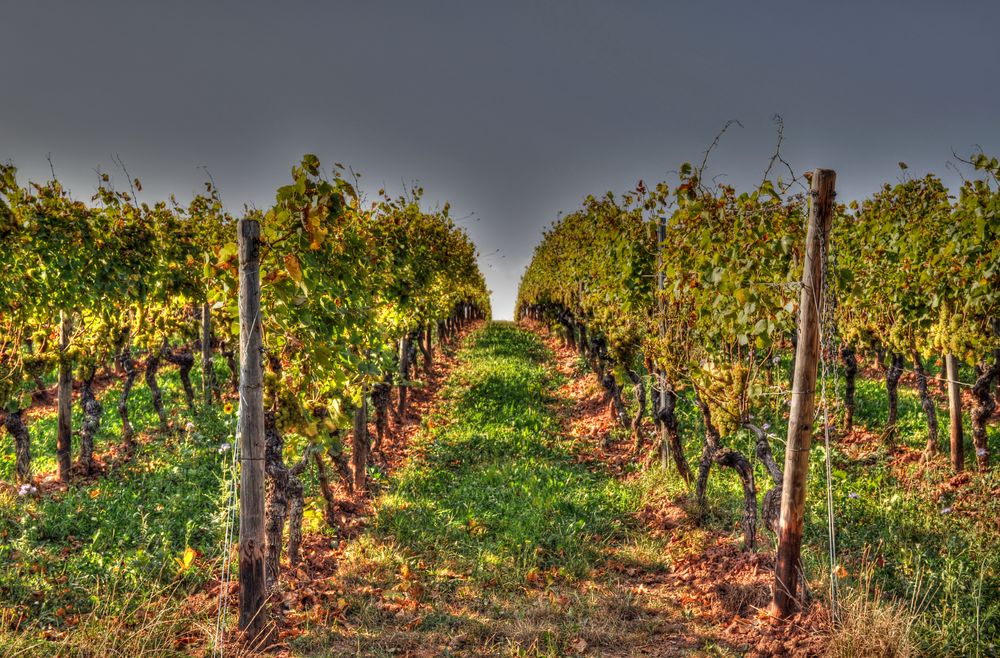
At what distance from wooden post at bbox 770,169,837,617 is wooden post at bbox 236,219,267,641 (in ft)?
13.6

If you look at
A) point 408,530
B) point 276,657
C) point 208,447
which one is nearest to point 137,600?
point 276,657

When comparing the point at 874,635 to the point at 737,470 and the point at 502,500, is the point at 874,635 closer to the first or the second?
the point at 737,470

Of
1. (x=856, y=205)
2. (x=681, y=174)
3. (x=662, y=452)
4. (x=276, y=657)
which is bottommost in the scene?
(x=276, y=657)

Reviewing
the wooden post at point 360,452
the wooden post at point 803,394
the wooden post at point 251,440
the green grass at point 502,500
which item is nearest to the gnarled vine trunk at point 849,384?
the green grass at point 502,500

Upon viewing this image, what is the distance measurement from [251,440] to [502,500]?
14.3ft

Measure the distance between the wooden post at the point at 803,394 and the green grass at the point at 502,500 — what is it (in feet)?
6.90

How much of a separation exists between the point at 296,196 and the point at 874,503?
26.1 feet

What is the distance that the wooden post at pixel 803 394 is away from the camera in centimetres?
401

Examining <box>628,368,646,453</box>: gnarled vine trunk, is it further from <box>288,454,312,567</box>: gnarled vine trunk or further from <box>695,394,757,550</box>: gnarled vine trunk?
<box>288,454,312,567</box>: gnarled vine trunk

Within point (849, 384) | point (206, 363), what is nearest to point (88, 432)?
point (206, 363)

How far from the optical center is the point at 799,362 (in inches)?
168

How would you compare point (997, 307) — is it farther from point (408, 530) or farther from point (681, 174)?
point (408, 530)

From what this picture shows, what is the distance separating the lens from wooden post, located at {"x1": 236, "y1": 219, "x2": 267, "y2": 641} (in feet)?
13.7

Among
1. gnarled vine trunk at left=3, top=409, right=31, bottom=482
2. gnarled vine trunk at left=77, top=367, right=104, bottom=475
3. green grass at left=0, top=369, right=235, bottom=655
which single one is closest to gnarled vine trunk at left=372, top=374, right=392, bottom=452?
green grass at left=0, top=369, right=235, bottom=655
